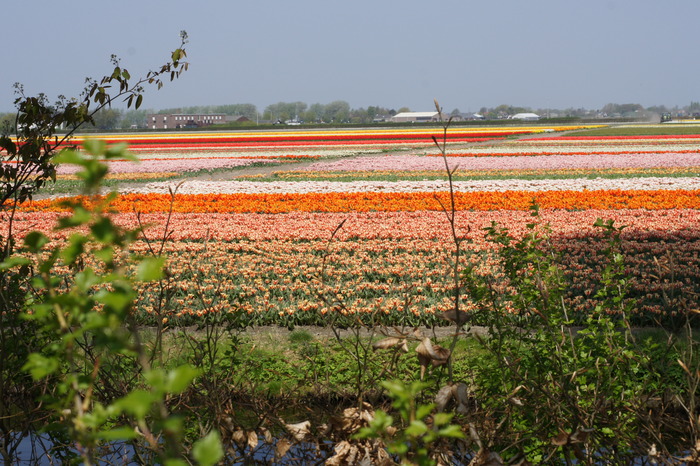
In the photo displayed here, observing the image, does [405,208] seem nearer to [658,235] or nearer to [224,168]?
[658,235]

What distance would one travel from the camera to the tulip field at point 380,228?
7.29 m

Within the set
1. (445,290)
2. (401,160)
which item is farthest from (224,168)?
(445,290)

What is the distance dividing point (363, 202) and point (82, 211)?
1533cm

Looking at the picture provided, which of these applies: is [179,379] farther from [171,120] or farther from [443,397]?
[171,120]

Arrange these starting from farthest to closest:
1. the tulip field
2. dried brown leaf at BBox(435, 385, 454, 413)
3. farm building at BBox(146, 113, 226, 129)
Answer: farm building at BBox(146, 113, 226, 129), the tulip field, dried brown leaf at BBox(435, 385, 454, 413)

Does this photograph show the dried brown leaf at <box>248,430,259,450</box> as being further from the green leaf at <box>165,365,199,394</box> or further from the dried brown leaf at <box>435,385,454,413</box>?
the green leaf at <box>165,365,199,394</box>

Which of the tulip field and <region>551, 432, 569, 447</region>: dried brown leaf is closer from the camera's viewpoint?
<region>551, 432, 569, 447</region>: dried brown leaf

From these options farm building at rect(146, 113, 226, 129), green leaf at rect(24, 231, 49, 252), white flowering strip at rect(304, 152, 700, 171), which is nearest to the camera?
green leaf at rect(24, 231, 49, 252)

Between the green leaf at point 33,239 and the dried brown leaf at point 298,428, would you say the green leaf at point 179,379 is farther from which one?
the dried brown leaf at point 298,428

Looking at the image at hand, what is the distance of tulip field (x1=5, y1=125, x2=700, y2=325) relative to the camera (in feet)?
23.9

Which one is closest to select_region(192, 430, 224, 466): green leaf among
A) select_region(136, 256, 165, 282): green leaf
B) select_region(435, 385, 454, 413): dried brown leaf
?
select_region(136, 256, 165, 282): green leaf

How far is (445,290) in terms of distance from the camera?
8.08 m

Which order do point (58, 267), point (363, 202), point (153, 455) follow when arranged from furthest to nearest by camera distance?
point (363, 202), point (58, 267), point (153, 455)

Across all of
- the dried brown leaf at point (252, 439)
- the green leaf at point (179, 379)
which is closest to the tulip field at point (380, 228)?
the green leaf at point (179, 379)
